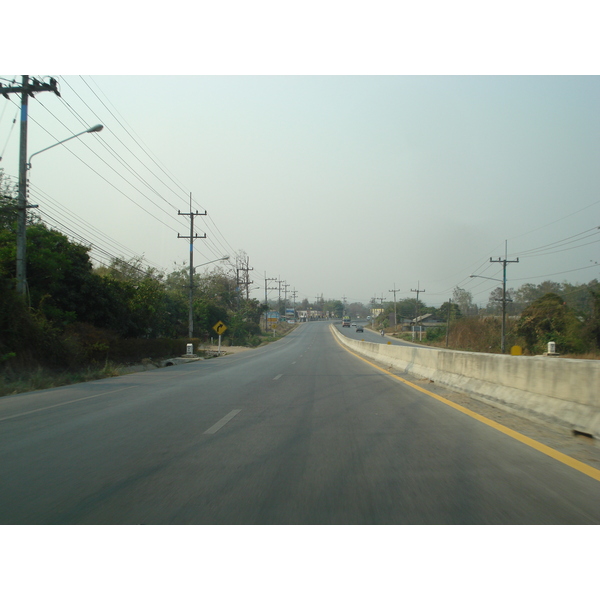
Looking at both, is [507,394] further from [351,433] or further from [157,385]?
[157,385]

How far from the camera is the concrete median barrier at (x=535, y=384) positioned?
7.41m

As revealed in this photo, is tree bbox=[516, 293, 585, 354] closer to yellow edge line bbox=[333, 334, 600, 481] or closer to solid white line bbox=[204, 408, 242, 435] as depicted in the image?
yellow edge line bbox=[333, 334, 600, 481]

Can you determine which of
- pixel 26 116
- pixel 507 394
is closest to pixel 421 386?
pixel 507 394

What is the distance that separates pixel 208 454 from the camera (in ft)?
22.2

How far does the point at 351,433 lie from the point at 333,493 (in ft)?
10.3

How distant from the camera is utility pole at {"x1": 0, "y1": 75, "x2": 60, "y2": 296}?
19719mm

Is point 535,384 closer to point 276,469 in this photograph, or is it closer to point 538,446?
point 538,446

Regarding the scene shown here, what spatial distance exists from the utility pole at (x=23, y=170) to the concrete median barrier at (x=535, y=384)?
50.5ft

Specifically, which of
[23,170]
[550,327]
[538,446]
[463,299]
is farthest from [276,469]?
[463,299]

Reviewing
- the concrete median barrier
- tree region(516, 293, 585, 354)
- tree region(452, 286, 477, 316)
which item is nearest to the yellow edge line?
the concrete median barrier

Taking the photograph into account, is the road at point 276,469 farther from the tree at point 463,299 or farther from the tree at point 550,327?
the tree at point 463,299

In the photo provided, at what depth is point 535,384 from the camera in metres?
9.16

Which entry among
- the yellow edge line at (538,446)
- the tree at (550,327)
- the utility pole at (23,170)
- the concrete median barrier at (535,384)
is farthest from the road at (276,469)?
the tree at (550,327)

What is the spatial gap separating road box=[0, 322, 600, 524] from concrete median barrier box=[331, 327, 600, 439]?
3.25 feet
